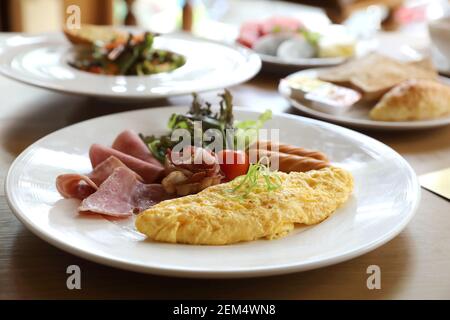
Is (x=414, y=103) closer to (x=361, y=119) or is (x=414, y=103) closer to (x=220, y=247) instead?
(x=361, y=119)

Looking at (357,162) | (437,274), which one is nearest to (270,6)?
(357,162)

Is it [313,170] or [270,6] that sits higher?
[313,170]

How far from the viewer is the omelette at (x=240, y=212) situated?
1.19m

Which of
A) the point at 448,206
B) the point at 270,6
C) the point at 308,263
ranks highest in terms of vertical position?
the point at 308,263

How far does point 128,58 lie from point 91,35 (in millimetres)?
281

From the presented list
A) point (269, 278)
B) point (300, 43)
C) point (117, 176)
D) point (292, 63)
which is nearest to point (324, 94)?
point (292, 63)

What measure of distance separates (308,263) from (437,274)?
0.31 meters

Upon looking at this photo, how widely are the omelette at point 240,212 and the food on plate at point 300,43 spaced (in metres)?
1.31

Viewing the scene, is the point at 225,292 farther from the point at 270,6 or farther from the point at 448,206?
the point at 270,6

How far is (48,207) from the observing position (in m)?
1.31

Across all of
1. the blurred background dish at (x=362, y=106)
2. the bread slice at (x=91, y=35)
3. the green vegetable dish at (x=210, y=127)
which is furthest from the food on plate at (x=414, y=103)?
the bread slice at (x=91, y=35)

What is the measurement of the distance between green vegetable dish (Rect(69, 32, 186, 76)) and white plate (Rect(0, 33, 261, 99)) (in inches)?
2.1

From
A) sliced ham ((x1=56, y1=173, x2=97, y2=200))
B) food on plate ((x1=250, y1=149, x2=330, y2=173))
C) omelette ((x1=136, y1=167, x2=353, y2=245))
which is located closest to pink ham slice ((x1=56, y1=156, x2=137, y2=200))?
sliced ham ((x1=56, y1=173, x2=97, y2=200))

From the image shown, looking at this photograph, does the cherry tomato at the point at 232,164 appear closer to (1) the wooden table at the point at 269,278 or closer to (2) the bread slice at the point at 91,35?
(1) the wooden table at the point at 269,278
